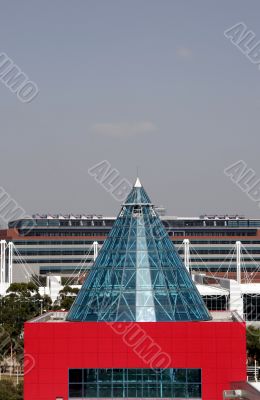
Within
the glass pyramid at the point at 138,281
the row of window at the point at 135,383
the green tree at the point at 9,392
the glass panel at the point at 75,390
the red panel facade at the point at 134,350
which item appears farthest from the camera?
the green tree at the point at 9,392

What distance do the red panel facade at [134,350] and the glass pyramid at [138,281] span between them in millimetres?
1082

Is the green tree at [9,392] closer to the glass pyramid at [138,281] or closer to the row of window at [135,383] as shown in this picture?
the glass pyramid at [138,281]

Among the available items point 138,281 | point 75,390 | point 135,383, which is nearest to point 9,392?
point 75,390

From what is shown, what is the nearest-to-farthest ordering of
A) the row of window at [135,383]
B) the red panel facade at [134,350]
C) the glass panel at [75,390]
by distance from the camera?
1. the red panel facade at [134,350]
2. the row of window at [135,383]
3. the glass panel at [75,390]

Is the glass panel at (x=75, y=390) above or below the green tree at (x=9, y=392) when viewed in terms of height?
below

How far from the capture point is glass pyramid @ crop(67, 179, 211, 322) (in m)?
38.0

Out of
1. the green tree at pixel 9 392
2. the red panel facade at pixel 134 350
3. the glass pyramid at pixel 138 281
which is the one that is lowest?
the green tree at pixel 9 392

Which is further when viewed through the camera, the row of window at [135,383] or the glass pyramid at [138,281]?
the glass pyramid at [138,281]

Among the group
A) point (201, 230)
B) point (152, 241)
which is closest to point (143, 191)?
point (152, 241)

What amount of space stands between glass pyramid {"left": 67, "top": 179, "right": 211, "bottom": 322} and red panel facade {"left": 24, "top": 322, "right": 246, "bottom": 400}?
1.08 m

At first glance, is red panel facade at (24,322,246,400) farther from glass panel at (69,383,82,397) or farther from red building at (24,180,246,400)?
glass panel at (69,383,82,397)

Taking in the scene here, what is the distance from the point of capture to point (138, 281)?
39125 mm

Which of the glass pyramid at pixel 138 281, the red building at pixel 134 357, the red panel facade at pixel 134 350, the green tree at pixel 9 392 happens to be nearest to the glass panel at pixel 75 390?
the red building at pixel 134 357

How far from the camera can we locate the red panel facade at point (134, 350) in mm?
36469
